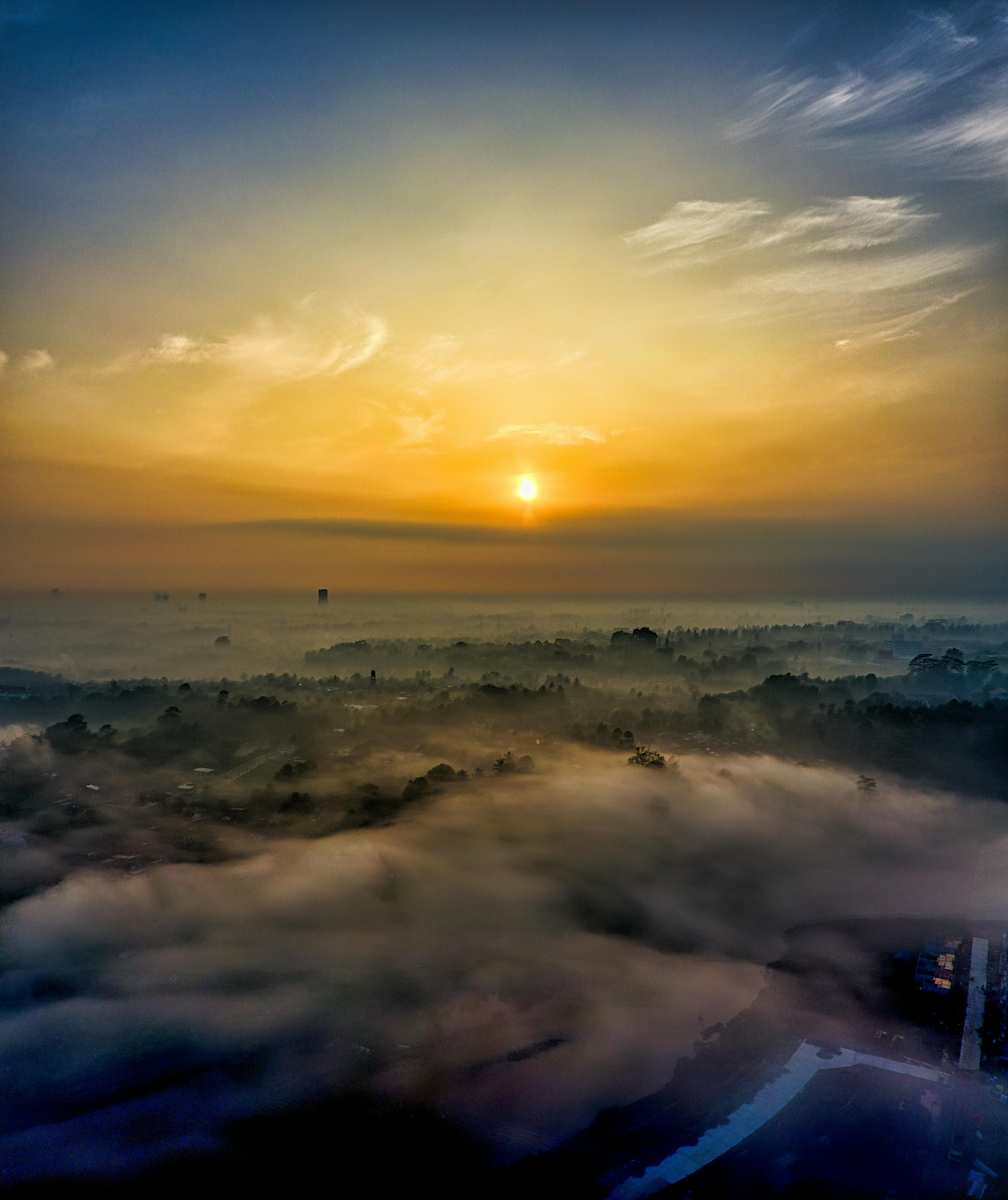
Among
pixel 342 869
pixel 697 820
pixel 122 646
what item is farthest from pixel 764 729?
pixel 122 646

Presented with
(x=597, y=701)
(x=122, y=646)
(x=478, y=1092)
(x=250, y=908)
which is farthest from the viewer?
(x=597, y=701)

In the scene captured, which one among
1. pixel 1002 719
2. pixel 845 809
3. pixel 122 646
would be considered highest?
pixel 122 646

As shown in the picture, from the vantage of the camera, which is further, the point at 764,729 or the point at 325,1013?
the point at 764,729

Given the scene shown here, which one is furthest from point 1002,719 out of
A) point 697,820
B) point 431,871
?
point 431,871

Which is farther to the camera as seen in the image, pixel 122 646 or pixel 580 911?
pixel 122 646

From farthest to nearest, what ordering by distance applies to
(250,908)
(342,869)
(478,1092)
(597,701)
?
(597,701) < (342,869) < (250,908) < (478,1092)

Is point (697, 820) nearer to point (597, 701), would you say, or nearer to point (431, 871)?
point (431, 871)

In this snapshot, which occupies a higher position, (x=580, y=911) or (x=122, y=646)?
(x=122, y=646)

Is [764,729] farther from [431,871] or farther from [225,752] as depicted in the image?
[225,752]

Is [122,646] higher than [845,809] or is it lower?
higher
